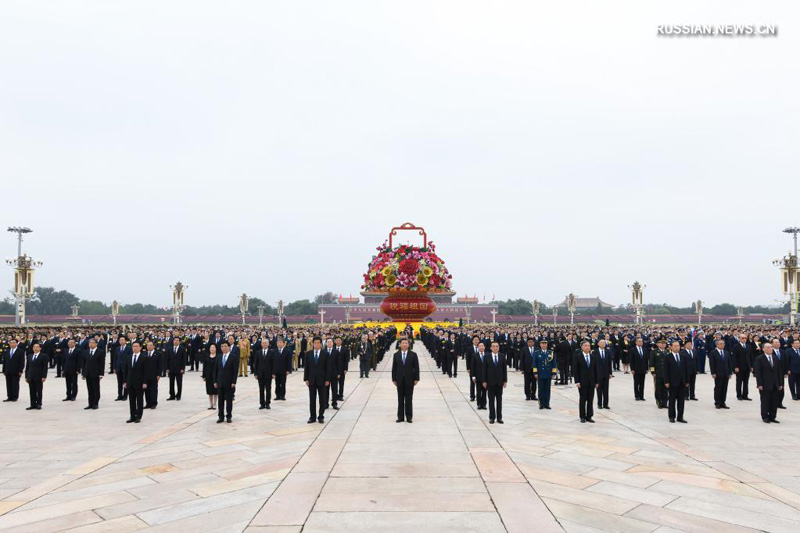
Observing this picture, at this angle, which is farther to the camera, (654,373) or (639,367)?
(639,367)

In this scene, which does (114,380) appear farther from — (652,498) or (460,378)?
(652,498)

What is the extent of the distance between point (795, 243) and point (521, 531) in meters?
62.1

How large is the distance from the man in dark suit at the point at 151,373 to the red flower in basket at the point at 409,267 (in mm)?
25465

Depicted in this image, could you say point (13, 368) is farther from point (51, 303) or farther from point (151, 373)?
point (51, 303)

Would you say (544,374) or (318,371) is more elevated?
(318,371)

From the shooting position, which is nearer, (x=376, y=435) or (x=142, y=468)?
(x=142, y=468)

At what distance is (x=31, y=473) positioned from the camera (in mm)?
7699

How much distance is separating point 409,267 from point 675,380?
27.1 m

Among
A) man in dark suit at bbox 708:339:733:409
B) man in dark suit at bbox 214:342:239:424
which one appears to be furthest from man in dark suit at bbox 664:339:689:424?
man in dark suit at bbox 214:342:239:424

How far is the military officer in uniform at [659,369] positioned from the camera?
1234 cm

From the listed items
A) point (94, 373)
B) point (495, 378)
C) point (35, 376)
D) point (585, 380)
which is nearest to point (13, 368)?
point (35, 376)

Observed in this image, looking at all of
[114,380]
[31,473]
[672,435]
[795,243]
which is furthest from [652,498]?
[795,243]

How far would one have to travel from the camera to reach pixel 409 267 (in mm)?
38219

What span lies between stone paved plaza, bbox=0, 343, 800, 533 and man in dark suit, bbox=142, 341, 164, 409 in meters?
0.61
